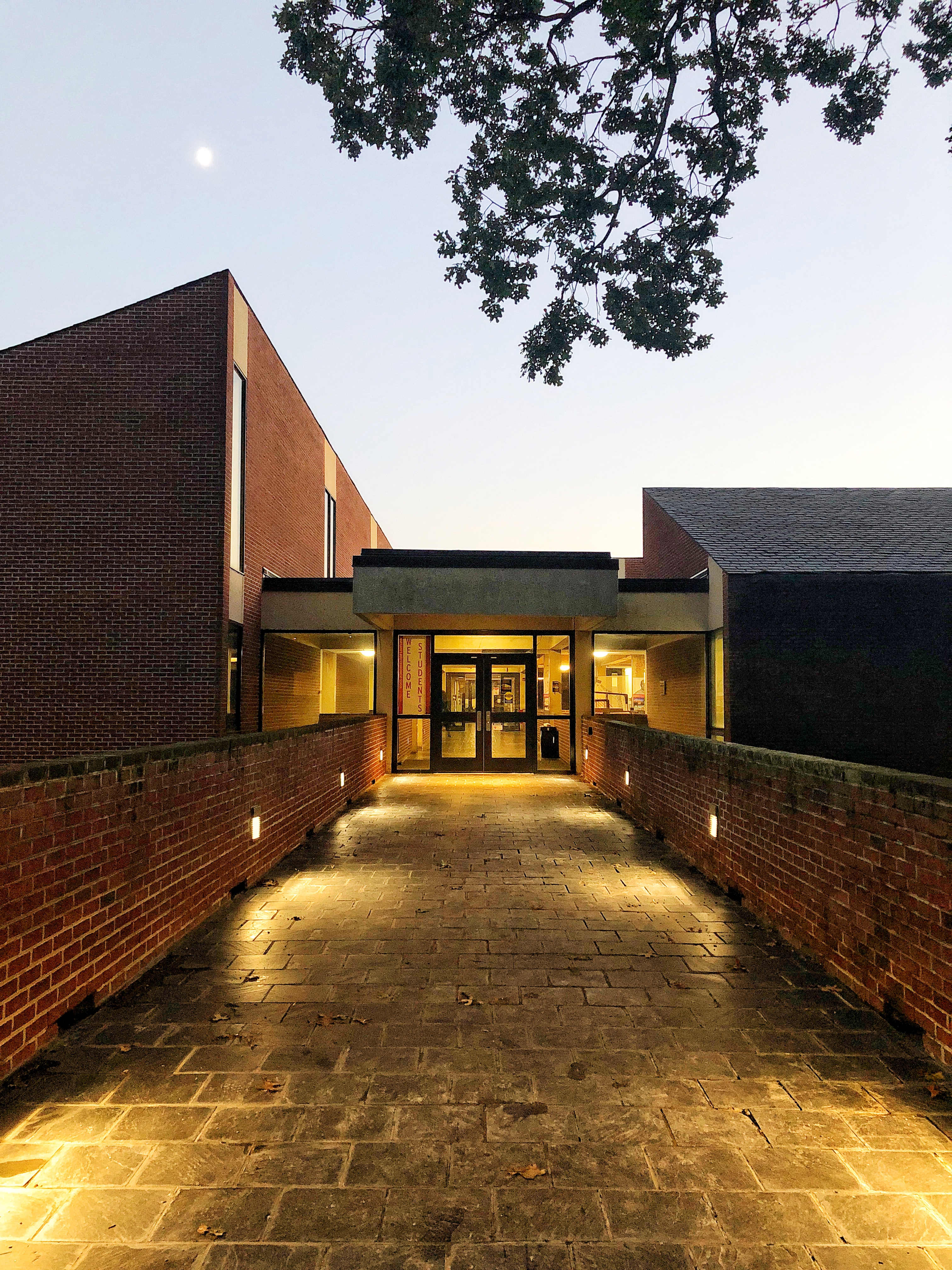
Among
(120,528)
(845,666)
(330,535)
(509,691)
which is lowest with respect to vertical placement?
(509,691)

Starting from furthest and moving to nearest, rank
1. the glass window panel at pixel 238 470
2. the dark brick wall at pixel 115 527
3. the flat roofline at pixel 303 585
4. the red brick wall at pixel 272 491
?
the flat roofline at pixel 303 585
the red brick wall at pixel 272 491
the glass window panel at pixel 238 470
the dark brick wall at pixel 115 527

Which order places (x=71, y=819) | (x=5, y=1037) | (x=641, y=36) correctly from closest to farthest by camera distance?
(x=5, y=1037), (x=71, y=819), (x=641, y=36)

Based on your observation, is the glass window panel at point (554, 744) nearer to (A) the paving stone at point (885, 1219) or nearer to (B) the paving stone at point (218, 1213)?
(A) the paving stone at point (885, 1219)

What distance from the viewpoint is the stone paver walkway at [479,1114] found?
7.67 feet

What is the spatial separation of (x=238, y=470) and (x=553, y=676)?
8.51m

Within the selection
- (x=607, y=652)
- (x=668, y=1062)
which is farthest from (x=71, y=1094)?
(x=607, y=652)

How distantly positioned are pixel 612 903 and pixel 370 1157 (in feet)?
12.8

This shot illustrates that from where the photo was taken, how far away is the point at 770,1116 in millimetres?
3049

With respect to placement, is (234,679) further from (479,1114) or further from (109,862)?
(479,1114)

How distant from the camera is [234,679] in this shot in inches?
571

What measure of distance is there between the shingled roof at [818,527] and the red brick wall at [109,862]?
1141cm

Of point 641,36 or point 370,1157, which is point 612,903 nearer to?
point 370,1157

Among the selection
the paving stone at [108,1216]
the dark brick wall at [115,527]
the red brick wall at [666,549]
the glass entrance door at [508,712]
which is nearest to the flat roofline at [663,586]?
the red brick wall at [666,549]

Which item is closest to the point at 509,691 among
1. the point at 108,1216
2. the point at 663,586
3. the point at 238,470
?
the point at 663,586
